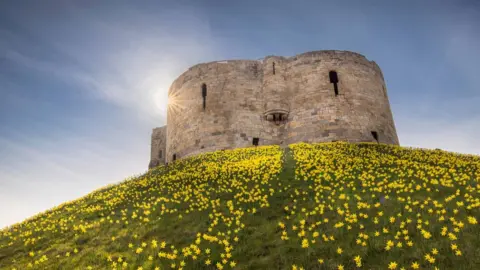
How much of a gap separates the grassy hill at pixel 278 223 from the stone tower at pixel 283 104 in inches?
467

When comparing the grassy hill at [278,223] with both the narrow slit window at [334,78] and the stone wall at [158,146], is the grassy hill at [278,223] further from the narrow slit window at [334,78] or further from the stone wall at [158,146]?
the stone wall at [158,146]

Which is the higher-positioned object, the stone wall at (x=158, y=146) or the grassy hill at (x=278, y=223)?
the stone wall at (x=158, y=146)

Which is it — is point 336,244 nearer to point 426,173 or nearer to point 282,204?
point 282,204

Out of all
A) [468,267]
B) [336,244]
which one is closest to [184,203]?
[336,244]

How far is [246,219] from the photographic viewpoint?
1245 centimetres

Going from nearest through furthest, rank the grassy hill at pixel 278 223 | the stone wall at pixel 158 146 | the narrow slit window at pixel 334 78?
1. the grassy hill at pixel 278 223
2. the narrow slit window at pixel 334 78
3. the stone wall at pixel 158 146

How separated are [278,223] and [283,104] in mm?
22120

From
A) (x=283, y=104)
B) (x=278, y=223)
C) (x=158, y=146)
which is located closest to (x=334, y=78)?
(x=283, y=104)

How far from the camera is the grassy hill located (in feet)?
29.4

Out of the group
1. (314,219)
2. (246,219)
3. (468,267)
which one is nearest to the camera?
(468,267)

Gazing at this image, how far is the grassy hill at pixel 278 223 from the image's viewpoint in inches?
352

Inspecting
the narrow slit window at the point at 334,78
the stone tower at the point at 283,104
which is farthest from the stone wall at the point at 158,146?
the narrow slit window at the point at 334,78

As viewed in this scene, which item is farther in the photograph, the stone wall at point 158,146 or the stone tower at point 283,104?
the stone wall at point 158,146

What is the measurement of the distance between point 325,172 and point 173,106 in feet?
79.6
